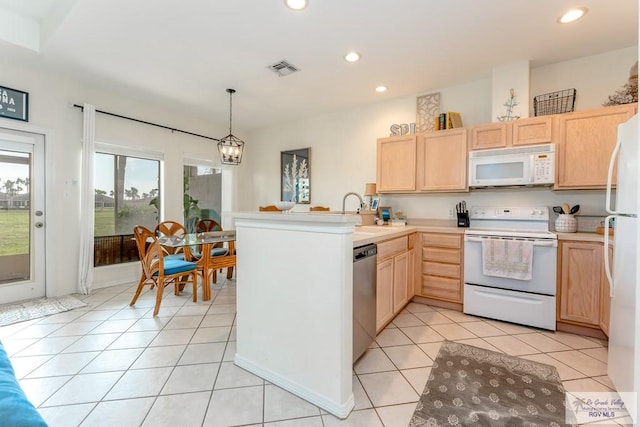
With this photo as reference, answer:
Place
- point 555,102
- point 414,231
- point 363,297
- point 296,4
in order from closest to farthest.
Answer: point 363,297
point 296,4
point 555,102
point 414,231

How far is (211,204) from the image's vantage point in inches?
215

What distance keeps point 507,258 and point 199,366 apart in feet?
9.40

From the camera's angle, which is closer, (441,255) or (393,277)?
(393,277)

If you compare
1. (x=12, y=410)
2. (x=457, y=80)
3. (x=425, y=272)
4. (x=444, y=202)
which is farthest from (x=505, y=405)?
(x=457, y=80)

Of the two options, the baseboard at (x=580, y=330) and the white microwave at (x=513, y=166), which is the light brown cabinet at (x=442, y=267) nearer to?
the white microwave at (x=513, y=166)

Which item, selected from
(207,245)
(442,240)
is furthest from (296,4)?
(442,240)

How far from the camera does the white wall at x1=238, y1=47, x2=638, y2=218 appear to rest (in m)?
2.88

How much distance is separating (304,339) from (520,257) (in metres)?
2.24

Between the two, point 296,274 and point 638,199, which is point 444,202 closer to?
point 638,199

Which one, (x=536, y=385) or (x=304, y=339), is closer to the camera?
(x=304, y=339)

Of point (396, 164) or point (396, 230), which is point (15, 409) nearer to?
point (396, 230)

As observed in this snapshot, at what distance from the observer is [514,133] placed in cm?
293

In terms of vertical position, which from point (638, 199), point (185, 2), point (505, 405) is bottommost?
point (505, 405)

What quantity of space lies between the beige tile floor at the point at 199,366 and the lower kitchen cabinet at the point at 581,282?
199 millimetres
